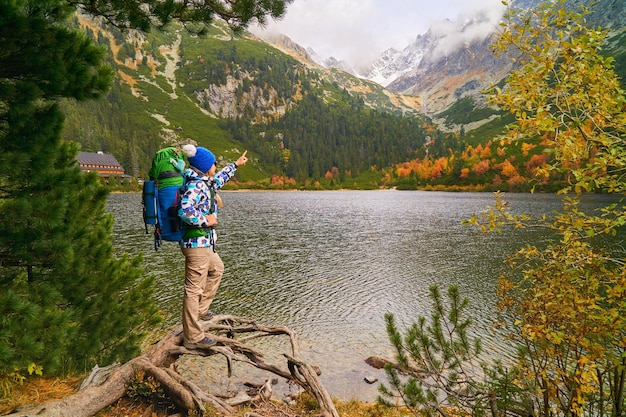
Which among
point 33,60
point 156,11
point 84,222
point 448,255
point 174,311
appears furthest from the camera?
point 448,255

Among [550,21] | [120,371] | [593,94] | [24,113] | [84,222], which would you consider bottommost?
[120,371]

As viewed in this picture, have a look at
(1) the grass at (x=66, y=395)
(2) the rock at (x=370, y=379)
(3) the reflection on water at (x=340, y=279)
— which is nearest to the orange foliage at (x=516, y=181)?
(3) the reflection on water at (x=340, y=279)

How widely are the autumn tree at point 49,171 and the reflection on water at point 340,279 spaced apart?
782 cm

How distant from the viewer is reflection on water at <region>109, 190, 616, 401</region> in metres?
16.4

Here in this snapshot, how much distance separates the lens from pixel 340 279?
94.2ft

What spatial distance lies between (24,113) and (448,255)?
125 ft

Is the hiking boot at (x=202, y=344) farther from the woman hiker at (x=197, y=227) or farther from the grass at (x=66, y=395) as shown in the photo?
the grass at (x=66, y=395)

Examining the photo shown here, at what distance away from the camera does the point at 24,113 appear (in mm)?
4617

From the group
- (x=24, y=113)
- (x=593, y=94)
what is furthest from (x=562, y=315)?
(x=24, y=113)

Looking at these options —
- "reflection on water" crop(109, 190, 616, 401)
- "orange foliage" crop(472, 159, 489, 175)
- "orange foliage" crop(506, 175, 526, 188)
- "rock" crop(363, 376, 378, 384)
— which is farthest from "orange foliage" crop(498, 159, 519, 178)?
"rock" crop(363, 376, 378, 384)

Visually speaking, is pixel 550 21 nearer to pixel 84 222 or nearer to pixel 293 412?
pixel 293 412

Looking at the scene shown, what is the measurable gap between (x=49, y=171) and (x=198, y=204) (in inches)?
87.8

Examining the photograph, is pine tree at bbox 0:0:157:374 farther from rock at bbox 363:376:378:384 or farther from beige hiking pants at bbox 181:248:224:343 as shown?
rock at bbox 363:376:378:384

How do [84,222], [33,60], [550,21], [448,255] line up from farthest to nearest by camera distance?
[448,255]
[84,222]
[550,21]
[33,60]
